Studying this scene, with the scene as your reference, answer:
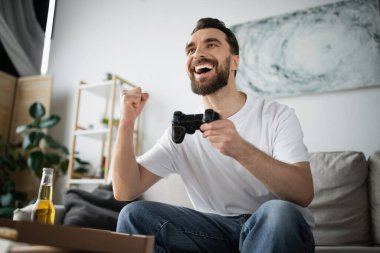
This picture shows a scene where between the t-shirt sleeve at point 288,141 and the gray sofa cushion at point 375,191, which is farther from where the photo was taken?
the gray sofa cushion at point 375,191

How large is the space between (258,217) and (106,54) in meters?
2.66

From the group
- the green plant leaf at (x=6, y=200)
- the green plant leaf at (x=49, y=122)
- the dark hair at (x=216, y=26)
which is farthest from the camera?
the green plant leaf at (x=49, y=122)

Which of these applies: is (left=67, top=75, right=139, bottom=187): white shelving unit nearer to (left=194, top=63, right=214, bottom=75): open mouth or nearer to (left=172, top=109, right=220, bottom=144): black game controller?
(left=194, top=63, right=214, bottom=75): open mouth

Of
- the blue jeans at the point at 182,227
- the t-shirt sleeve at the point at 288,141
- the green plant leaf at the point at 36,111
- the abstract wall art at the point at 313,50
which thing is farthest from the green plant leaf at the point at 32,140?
the t-shirt sleeve at the point at 288,141

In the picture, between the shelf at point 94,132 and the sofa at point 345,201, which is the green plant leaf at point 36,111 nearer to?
the shelf at point 94,132

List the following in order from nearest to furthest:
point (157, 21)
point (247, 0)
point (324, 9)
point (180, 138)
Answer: point (180, 138), point (324, 9), point (247, 0), point (157, 21)

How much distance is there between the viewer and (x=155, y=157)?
128cm

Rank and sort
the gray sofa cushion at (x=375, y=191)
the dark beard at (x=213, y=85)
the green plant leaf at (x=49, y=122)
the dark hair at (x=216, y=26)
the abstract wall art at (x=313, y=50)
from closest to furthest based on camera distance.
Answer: the dark beard at (x=213, y=85)
the dark hair at (x=216, y=26)
the gray sofa cushion at (x=375, y=191)
the abstract wall art at (x=313, y=50)
the green plant leaf at (x=49, y=122)

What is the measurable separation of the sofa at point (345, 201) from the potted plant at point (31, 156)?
1.27m

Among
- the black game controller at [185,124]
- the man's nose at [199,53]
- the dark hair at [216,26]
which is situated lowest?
the black game controller at [185,124]

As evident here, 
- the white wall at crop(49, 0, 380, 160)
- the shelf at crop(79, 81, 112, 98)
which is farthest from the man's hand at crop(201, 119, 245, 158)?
the shelf at crop(79, 81, 112, 98)

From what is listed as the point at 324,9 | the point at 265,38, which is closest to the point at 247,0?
the point at 265,38

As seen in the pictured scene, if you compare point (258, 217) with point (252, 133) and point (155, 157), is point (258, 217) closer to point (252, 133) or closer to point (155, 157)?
point (252, 133)

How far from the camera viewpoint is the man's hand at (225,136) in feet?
3.10
